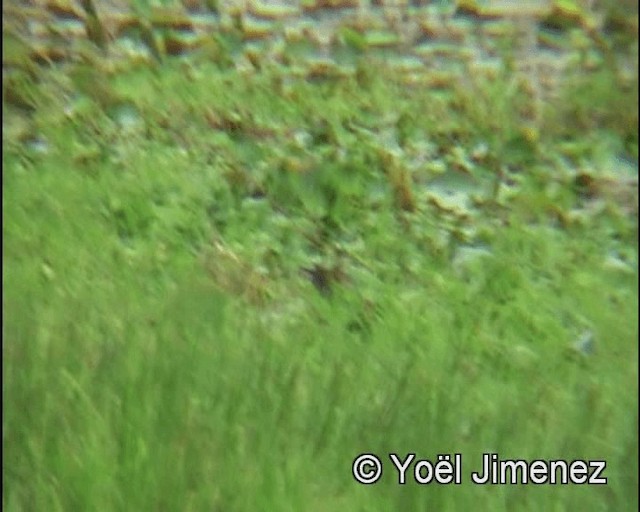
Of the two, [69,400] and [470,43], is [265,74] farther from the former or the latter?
[69,400]

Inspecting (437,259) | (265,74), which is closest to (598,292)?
(437,259)

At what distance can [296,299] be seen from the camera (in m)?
1.55

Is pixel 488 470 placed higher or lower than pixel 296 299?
lower

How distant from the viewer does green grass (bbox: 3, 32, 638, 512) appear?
1.49 meters

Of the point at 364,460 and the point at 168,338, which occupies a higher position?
the point at 168,338

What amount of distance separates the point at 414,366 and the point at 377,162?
302 mm

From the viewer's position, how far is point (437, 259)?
1593mm

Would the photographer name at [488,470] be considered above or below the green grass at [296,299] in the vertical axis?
below

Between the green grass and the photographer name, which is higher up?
the green grass

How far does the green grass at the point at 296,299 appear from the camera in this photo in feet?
4.90

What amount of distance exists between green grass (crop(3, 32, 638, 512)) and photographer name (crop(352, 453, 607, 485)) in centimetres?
1

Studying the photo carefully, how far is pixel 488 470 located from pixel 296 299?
365 mm

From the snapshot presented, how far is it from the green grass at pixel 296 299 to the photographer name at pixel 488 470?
11 millimetres

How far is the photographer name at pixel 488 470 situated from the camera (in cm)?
152
